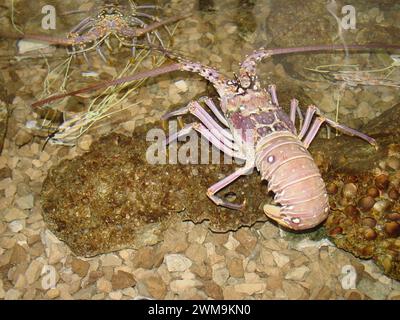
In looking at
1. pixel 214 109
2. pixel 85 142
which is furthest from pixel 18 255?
pixel 214 109

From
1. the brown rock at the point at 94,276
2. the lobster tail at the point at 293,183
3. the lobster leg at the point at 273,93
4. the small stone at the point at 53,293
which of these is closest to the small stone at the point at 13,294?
the small stone at the point at 53,293

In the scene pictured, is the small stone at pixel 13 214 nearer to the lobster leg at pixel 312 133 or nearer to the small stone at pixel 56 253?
the small stone at pixel 56 253

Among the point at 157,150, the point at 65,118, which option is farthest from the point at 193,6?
the point at 157,150

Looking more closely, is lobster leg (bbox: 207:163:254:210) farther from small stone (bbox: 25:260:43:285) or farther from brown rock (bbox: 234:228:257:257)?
small stone (bbox: 25:260:43:285)

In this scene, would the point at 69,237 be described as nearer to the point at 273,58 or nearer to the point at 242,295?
the point at 242,295

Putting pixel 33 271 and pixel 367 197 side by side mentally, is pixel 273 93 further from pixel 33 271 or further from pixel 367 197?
pixel 33 271

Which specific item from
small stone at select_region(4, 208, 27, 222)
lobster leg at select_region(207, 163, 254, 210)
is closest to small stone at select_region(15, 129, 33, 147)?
small stone at select_region(4, 208, 27, 222)
